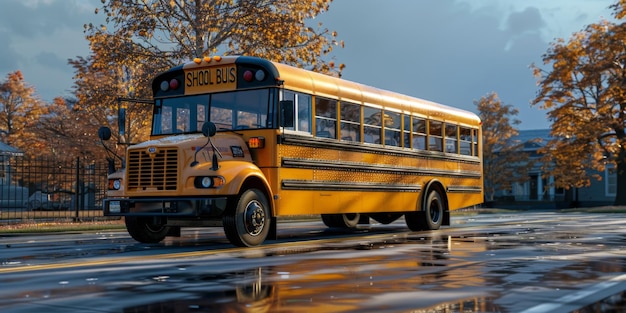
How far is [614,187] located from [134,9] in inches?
1806

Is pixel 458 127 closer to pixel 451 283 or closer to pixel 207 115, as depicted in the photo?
pixel 207 115

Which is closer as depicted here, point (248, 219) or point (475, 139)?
point (248, 219)

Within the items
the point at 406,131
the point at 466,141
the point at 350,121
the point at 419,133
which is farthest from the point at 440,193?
the point at 350,121

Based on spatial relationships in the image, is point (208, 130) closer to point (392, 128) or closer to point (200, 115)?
point (200, 115)

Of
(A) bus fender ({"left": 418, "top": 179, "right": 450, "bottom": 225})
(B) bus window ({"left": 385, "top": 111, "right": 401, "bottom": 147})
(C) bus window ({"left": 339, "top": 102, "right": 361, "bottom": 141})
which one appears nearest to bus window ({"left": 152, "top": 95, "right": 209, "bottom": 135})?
(C) bus window ({"left": 339, "top": 102, "right": 361, "bottom": 141})

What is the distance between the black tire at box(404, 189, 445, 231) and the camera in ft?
54.0

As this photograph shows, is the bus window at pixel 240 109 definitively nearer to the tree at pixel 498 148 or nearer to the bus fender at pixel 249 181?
the bus fender at pixel 249 181

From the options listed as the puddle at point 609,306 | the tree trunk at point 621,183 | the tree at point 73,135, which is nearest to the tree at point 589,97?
the tree trunk at point 621,183

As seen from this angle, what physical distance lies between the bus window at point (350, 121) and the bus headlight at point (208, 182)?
3390 mm

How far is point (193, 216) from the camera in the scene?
1112 centimetres

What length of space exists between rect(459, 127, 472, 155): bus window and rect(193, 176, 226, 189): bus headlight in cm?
853

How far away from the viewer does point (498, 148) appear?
57.6 m

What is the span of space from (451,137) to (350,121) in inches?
172

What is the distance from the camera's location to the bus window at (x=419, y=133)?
16.2m
